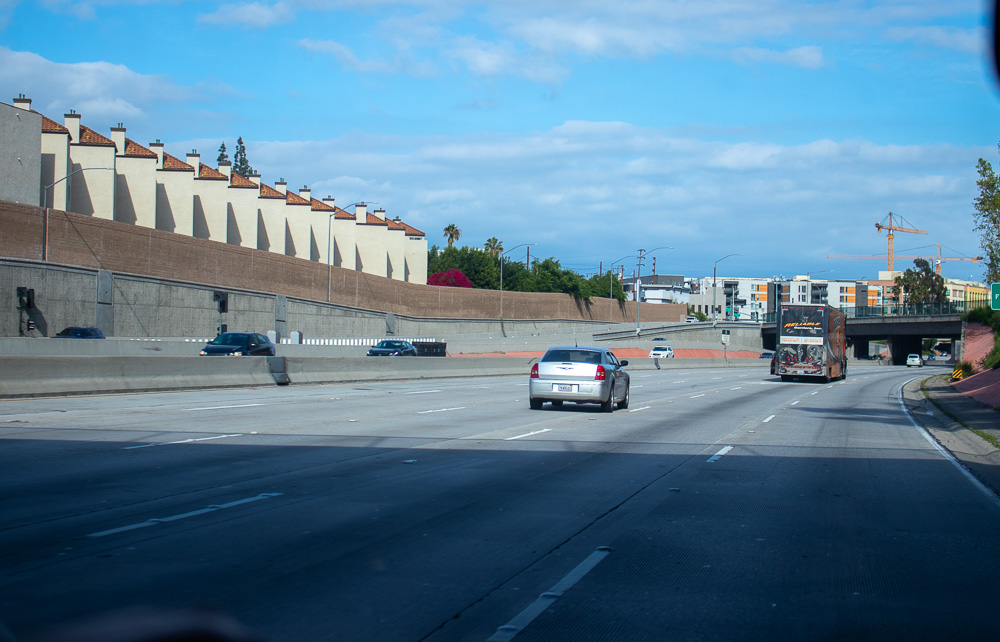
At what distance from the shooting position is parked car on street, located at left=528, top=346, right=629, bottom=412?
2125 centimetres

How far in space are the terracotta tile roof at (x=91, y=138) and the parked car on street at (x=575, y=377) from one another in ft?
159

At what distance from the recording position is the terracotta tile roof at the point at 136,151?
210 ft

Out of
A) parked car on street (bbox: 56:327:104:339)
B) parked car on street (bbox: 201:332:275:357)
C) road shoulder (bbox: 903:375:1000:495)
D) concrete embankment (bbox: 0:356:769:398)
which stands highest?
parked car on street (bbox: 56:327:104:339)

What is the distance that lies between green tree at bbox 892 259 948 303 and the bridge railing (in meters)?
54.5

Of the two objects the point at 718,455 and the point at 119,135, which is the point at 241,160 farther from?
the point at 718,455

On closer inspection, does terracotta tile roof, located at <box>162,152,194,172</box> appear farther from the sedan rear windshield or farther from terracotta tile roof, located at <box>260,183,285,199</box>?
the sedan rear windshield

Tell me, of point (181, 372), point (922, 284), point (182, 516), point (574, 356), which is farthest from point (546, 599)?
point (922, 284)

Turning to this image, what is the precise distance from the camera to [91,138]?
64500 millimetres

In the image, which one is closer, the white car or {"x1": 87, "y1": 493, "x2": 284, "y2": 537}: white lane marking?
{"x1": 87, "y1": 493, "x2": 284, "y2": 537}: white lane marking

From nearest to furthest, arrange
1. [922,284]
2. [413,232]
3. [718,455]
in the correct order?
[718,455] → [413,232] → [922,284]

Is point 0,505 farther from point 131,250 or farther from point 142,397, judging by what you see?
point 131,250

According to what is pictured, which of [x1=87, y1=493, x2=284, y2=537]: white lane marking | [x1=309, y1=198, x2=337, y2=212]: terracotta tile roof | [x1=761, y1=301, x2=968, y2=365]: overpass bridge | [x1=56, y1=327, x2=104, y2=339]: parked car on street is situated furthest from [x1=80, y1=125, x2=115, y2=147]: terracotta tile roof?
[x1=87, y1=493, x2=284, y2=537]: white lane marking

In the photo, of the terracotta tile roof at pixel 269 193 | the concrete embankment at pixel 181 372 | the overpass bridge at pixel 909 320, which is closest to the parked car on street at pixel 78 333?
the concrete embankment at pixel 181 372

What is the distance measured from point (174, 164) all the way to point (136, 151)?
3.32 m
